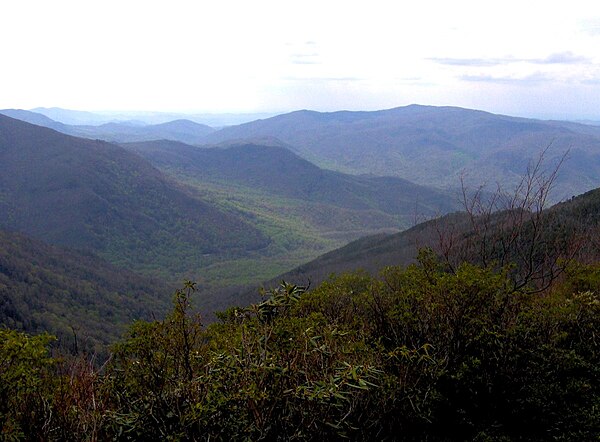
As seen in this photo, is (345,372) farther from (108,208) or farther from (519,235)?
(108,208)

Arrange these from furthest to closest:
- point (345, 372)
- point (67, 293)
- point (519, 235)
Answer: point (67, 293) → point (519, 235) → point (345, 372)

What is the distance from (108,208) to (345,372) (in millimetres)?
168206

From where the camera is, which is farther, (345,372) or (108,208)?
(108,208)

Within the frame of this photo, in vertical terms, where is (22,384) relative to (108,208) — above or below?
above

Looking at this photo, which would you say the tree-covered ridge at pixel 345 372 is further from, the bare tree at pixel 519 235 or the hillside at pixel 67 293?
the hillside at pixel 67 293

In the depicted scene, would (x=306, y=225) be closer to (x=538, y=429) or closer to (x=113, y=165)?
(x=113, y=165)

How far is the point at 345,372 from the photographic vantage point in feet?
17.7

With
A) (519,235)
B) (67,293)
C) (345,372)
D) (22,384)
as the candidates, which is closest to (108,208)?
(67,293)

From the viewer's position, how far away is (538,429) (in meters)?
7.14

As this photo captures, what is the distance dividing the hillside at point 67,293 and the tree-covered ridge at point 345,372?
169 ft

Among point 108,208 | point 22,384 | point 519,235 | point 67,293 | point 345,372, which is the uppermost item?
point 519,235

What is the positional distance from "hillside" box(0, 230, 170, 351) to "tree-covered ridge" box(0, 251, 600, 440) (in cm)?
5145

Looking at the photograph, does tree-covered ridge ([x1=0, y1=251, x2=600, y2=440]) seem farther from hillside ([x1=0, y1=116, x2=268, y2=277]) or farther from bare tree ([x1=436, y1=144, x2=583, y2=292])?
hillside ([x1=0, y1=116, x2=268, y2=277])

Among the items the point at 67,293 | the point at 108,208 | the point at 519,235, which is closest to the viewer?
the point at 519,235
